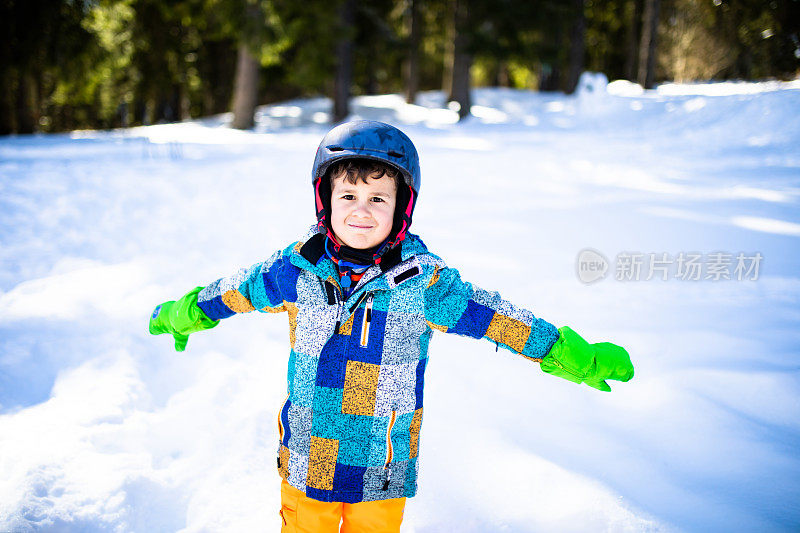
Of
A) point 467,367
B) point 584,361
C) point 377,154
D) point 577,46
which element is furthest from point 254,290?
point 577,46

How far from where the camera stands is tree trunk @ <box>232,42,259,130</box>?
15750 millimetres

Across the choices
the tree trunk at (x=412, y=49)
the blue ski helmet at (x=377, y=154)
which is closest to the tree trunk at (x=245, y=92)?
the tree trunk at (x=412, y=49)

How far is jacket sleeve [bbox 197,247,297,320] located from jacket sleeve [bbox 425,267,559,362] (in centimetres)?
53

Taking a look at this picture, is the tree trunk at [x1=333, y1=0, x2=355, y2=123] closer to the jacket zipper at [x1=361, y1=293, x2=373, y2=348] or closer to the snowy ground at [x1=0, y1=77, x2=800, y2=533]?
the snowy ground at [x1=0, y1=77, x2=800, y2=533]

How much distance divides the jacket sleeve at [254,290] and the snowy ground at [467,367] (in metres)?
0.97

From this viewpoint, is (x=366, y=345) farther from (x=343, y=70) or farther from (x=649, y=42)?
(x=649, y=42)

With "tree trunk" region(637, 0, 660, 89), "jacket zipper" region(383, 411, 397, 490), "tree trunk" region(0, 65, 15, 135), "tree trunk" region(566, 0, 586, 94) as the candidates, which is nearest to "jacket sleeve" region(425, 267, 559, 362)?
"jacket zipper" region(383, 411, 397, 490)

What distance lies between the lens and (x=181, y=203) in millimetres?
6801

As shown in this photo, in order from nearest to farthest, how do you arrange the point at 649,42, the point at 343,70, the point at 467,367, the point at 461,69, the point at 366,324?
1. the point at 366,324
2. the point at 467,367
3. the point at 649,42
4. the point at 343,70
5. the point at 461,69

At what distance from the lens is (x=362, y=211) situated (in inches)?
70.6

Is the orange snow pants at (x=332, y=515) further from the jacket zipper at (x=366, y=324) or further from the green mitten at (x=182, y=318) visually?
the green mitten at (x=182, y=318)

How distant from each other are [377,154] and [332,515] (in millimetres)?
1359

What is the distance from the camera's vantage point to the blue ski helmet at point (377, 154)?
1873mm

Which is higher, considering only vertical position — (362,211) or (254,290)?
(362,211)
